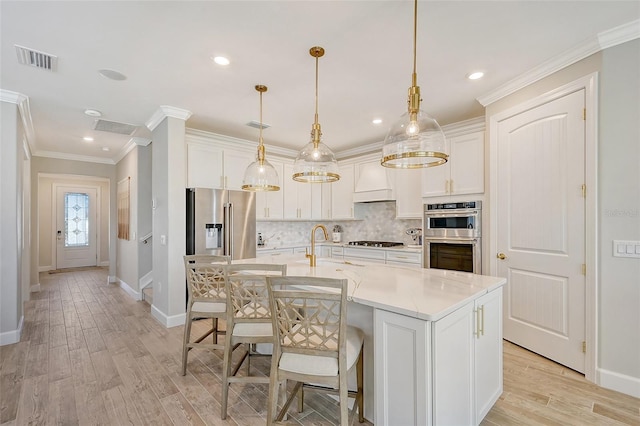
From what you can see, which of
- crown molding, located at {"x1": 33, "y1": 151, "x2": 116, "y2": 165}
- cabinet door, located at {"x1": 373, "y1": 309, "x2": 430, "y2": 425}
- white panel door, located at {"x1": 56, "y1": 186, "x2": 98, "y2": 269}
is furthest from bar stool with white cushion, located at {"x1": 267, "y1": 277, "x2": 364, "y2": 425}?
white panel door, located at {"x1": 56, "y1": 186, "x2": 98, "y2": 269}

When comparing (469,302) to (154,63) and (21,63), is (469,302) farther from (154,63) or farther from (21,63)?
(21,63)

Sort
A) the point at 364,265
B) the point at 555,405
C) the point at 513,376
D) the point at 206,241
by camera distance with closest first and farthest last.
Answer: the point at 555,405 < the point at 513,376 < the point at 364,265 < the point at 206,241

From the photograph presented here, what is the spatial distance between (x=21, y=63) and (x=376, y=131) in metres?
3.86

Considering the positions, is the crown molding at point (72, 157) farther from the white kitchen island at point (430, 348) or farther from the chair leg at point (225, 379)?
the white kitchen island at point (430, 348)

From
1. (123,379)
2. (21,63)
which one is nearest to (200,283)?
(123,379)

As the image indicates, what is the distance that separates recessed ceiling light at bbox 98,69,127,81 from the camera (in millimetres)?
2650

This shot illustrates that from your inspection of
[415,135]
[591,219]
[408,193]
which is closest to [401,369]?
[415,135]

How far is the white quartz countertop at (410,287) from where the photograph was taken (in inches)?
58.6

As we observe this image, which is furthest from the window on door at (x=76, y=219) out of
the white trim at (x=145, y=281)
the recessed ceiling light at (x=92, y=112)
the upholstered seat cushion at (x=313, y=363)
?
the upholstered seat cushion at (x=313, y=363)

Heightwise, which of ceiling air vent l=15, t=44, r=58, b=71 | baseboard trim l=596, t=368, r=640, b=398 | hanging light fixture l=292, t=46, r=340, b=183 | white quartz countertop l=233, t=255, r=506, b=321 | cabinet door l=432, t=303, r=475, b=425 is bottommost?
baseboard trim l=596, t=368, r=640, b=398

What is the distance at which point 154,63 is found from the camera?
252cm

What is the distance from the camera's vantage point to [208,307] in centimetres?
247

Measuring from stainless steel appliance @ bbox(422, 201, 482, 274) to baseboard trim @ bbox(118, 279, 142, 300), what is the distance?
4493 millimetres

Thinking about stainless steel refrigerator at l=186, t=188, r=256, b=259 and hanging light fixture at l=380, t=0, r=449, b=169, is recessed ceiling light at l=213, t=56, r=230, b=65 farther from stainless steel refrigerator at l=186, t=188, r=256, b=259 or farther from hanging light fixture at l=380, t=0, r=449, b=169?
stainless steel refrigerator at l=186, t=188, r=256, b=259
